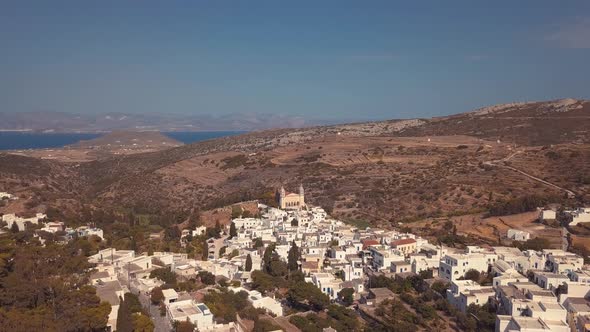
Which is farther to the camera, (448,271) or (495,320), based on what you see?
(448,271)

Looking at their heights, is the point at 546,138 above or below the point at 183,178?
above

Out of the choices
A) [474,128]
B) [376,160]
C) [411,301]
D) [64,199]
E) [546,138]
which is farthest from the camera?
[474,128]

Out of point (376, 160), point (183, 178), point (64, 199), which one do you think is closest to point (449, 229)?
point (376, 160)

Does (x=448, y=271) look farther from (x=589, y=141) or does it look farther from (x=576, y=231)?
(x=589, y=141)

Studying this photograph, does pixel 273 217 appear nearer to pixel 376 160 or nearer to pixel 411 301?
pixel 411 301

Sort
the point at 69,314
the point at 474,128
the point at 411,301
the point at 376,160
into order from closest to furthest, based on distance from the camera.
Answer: the point at 69,314
the point at 411,301
the point at 376,160
the point at 474,128

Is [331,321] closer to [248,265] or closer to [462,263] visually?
[248,265]

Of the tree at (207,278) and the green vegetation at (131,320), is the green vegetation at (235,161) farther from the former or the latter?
the green vegetation at (131,320)
